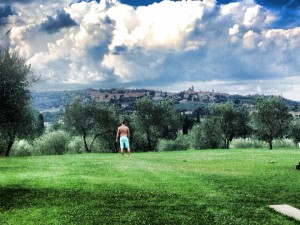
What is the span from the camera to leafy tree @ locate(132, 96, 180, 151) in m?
105

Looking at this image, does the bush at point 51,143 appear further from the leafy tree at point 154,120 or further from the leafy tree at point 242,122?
the leafy tree at point 242,122

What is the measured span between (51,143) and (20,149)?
7836mm

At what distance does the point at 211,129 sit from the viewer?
4670 inches

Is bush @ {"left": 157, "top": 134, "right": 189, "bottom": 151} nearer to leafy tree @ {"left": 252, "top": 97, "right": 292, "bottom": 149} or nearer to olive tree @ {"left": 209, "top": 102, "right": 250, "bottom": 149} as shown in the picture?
olive tree @ {"left": 209, "top": 102, "right": 250, "bottom": 149}

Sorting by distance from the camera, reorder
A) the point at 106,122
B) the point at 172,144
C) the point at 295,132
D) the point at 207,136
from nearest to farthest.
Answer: the point at 106,122 < the point at 172,144 < the point at 207,136 < the point at 295,132

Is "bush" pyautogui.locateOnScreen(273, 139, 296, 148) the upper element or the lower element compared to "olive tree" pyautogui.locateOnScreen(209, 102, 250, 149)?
lower

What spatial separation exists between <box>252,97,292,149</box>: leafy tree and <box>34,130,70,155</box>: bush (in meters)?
44.2

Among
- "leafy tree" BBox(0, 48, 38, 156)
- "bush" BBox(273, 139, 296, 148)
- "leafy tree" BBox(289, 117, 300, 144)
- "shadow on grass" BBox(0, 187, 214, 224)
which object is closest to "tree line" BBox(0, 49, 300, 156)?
"bush" BBox(273, 139, 296, 148)

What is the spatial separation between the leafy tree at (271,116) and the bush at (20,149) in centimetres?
5216

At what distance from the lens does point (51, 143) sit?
103 metres

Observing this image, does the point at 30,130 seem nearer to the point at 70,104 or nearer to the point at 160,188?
the point at 70,104

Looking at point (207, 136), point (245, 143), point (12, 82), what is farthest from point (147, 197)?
point (207, 136)

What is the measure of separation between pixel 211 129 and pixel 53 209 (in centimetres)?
10646

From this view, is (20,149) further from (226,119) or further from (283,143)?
(283,143)
